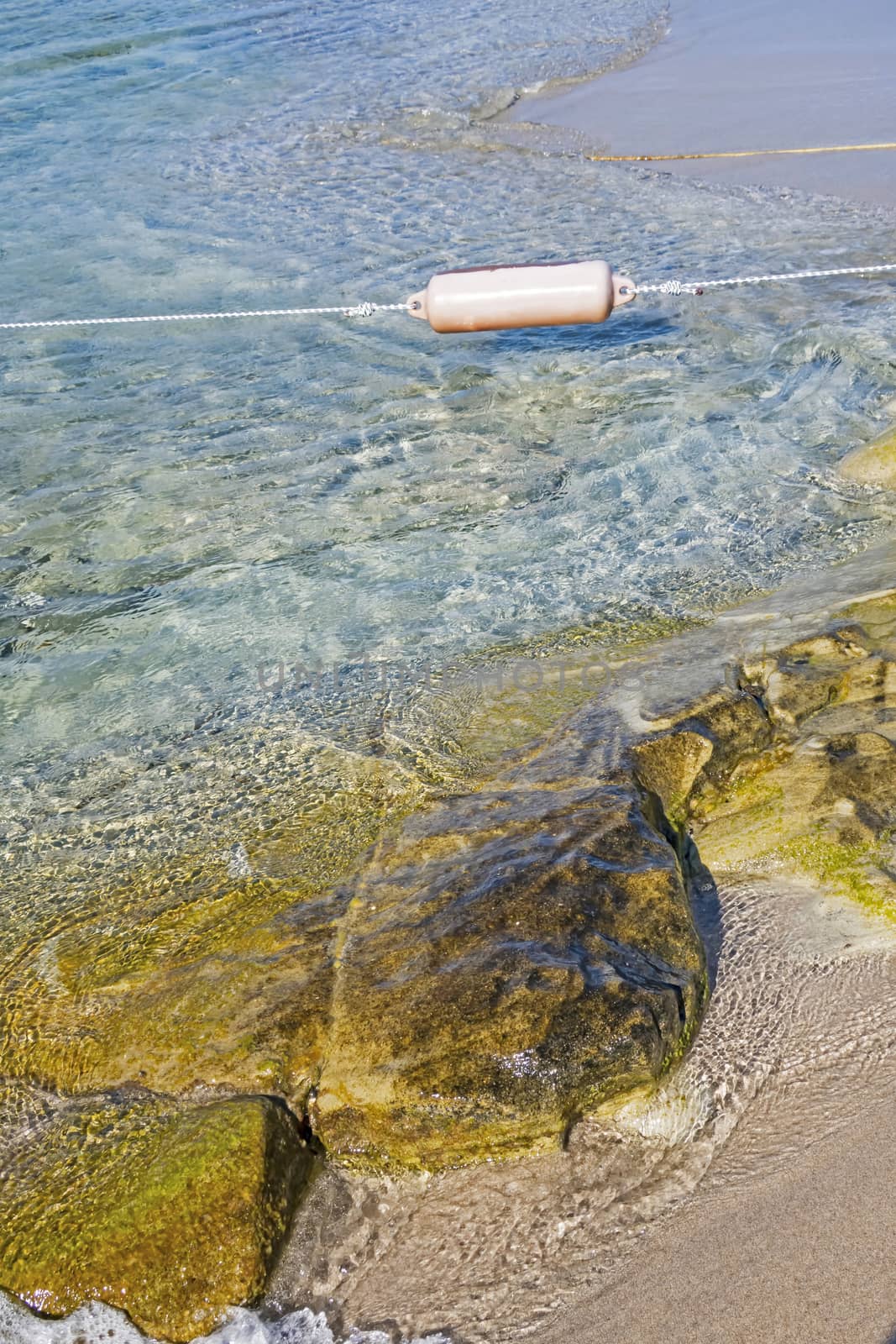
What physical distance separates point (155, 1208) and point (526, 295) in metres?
2.72

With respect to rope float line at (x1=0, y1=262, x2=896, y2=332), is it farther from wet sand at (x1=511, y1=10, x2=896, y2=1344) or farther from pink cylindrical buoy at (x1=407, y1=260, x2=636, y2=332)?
wet sand at (x1=511, y1=10, x2=896, y2=1344)

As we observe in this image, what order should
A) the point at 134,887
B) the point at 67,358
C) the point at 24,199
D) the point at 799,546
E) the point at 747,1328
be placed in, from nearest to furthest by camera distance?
the point at 747,1328 → the point at 134,887 → the point at 799,546 → the point at 67,358 → the point at 24,199

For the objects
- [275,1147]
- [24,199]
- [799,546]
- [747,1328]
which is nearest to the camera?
[747,1328]

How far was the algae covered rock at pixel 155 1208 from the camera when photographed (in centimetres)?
252

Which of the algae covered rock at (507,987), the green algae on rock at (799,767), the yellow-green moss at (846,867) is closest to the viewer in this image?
the algae covered rock at (507,987)

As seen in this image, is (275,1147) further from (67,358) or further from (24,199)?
(24,199)

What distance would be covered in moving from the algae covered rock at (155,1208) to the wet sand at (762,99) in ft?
29.6

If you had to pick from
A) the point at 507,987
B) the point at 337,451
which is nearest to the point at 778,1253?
the point at 507,987

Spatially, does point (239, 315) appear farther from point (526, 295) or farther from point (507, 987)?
point (507, 987)

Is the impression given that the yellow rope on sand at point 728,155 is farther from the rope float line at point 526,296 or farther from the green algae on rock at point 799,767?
the rope float line at point 526,296


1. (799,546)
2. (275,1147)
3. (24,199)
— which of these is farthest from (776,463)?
(24,199)

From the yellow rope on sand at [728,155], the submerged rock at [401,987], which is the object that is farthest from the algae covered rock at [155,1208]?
the yellow rope on sand at [728,155]

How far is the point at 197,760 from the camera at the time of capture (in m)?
4.27

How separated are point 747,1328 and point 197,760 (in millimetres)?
2652
